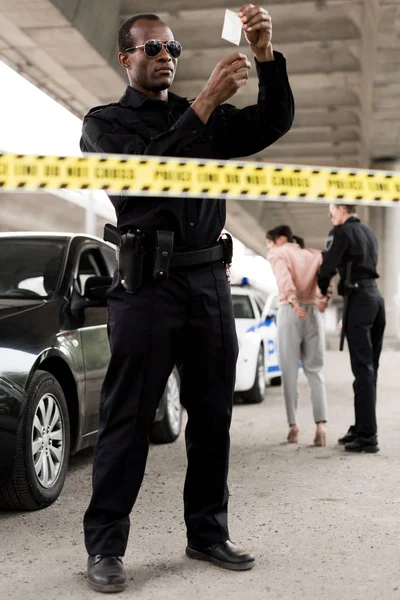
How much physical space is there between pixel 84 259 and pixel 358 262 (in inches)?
89.0

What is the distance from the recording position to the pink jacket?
777cm

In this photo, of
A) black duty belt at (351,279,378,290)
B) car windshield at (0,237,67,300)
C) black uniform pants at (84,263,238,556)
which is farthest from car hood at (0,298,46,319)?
black duty belt at (351,279,378,290)

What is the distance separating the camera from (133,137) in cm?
368

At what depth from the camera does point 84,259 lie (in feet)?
21.7

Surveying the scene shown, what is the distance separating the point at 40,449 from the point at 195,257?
1.94 meters

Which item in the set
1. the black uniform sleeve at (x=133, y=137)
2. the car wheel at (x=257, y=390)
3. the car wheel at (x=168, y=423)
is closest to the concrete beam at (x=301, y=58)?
the car wheel at (x=257, y=390)

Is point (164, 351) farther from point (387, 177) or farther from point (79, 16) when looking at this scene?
point (79, 16)

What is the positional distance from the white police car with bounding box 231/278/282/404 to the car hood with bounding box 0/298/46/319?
5.05 metres

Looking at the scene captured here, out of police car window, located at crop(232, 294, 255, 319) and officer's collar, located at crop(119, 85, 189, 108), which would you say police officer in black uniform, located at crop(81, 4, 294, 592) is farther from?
police car window, located at crop(232, 294, 255, 319)

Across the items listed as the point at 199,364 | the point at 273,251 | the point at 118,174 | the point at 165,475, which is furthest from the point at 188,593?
the point at 273,251

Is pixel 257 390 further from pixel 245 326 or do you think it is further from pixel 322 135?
Result: pixel 322 135

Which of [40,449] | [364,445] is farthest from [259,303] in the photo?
[40,449]

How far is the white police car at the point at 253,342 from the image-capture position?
1096cm

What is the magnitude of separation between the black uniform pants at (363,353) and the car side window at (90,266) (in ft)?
6.68
